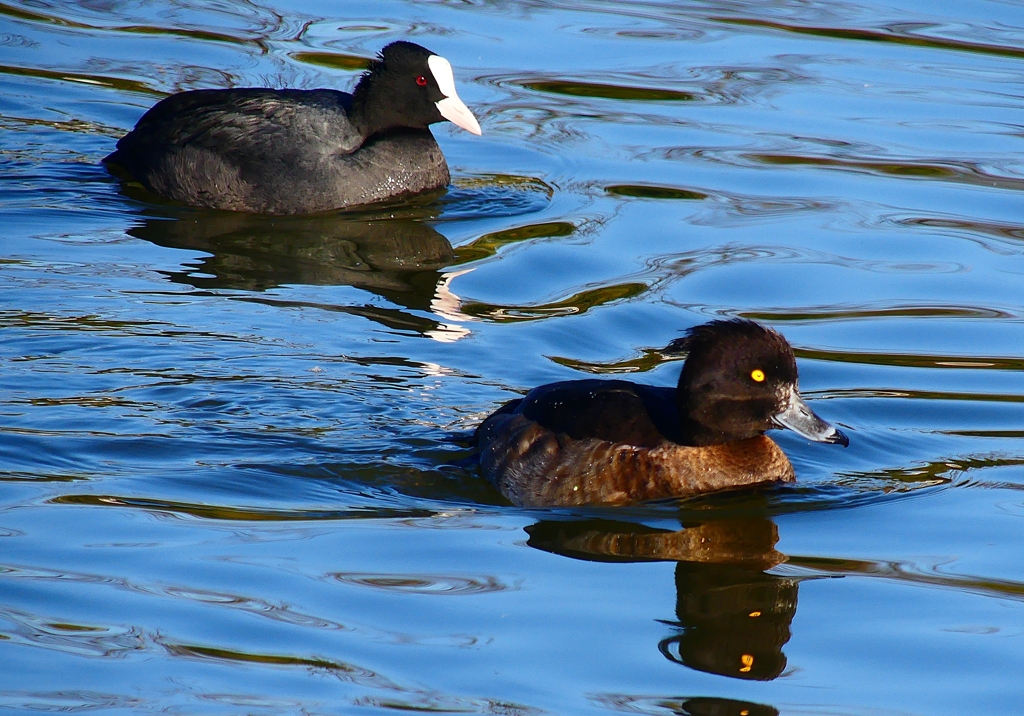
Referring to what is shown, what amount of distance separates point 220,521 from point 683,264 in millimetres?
4727

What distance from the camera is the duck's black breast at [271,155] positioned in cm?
1129

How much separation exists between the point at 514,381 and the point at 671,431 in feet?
5.03

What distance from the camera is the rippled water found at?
5344 mm

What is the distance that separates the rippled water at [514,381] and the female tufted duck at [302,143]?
0.78ft

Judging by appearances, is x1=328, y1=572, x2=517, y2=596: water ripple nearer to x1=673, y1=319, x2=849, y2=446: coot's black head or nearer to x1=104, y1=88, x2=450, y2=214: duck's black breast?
x1=673, y1=319, x2=849, y2=446: coot's black head

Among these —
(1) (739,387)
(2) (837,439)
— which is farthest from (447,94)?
(2) (837,439)

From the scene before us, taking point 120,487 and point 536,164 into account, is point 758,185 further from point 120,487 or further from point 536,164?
point 120,487

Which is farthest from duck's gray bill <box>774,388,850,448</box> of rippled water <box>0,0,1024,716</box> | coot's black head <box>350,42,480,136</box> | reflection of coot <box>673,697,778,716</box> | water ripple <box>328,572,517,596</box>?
coot's black head <box>350,42,480,136</box>

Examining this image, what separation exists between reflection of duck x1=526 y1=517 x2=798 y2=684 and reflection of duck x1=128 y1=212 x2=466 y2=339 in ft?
8.79

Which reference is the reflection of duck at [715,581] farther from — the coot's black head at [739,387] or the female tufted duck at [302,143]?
the female tufted duck at [302,143]

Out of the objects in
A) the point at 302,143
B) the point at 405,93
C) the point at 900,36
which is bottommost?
the point at 302,143

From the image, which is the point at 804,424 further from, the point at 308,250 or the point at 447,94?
the point at 447,94

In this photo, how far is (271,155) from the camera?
37.1 feet

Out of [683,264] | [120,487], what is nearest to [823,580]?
[120,487]
